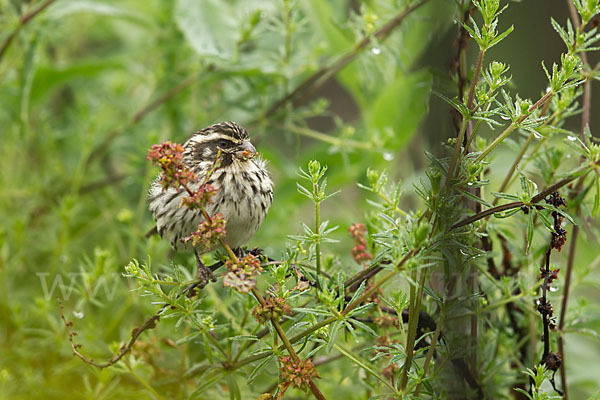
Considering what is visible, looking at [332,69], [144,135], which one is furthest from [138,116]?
[332,69]

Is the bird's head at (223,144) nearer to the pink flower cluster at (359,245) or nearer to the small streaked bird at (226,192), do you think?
the small streaked bird at (226,192)

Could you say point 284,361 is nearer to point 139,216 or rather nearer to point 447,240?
point 447,240

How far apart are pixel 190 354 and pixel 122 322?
0.23 metres

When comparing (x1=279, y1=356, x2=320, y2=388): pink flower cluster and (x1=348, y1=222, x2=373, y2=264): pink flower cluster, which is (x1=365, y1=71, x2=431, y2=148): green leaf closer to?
(x1=348, y1=222, x2=373, y2=264): pink flower cluster

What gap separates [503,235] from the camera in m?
0.92

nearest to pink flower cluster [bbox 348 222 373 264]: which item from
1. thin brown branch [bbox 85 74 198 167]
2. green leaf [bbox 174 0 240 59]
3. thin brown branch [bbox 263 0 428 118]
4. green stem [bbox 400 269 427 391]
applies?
green stem [bbox 400 269 427 391]

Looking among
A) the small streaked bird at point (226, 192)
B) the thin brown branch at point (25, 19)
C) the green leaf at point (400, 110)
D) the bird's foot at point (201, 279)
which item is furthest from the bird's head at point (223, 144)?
the green leaf at point (400, 110)

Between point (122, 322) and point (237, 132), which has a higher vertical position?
point (237, 132)

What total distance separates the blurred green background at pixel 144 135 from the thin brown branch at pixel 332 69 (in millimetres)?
21

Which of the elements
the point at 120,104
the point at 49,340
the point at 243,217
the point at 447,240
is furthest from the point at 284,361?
the point at 120,104

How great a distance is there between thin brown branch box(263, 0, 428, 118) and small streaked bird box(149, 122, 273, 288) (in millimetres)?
347

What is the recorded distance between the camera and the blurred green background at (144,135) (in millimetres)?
1154

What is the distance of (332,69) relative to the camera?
1.40 meters

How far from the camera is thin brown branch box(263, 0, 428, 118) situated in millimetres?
1223
